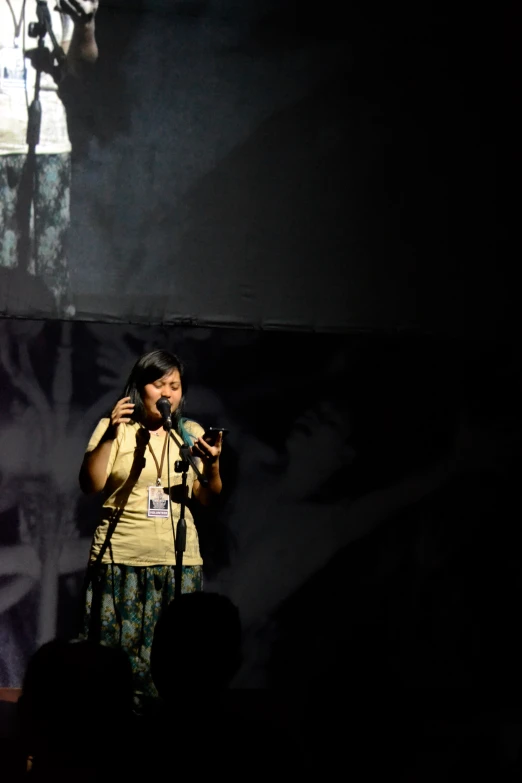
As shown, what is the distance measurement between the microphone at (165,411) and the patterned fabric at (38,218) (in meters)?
1.15

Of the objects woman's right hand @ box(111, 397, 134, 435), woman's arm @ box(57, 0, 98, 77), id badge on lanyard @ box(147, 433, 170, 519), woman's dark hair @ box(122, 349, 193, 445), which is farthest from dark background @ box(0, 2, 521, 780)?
woman's right hand @ box(111, 397, 134, 435)

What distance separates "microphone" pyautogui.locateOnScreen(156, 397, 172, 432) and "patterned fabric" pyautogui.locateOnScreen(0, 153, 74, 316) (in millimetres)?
1147

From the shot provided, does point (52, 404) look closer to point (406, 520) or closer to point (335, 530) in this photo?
point (335, 530)

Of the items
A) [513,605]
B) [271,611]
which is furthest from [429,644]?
[271,611]

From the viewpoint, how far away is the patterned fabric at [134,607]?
10.2 ft

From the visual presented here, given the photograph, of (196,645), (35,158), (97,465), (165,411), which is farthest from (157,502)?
(35,158)

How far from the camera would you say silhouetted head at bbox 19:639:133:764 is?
1.48 meters

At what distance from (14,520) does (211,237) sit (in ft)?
5.35

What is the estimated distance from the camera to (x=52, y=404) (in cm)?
398

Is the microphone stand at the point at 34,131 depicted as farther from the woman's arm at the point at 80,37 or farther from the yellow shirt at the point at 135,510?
the yellow shirt at the point at 135,510

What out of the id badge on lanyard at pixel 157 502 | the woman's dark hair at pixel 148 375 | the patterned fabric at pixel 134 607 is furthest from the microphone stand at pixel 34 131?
the patterned fabric at pixel 134 607

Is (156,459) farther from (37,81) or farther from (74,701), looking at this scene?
(37,81)

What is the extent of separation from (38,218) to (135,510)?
1608mm

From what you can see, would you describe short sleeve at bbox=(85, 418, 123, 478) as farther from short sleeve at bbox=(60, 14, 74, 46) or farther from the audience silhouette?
short sleeve at bbox=(60, 14, 74, 46)
